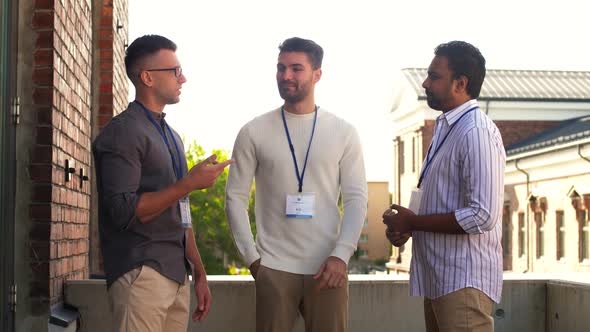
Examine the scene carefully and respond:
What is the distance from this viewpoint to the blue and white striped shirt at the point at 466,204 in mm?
3992

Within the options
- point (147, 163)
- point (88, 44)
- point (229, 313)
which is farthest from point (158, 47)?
point (88, 44)

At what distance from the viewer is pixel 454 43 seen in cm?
425

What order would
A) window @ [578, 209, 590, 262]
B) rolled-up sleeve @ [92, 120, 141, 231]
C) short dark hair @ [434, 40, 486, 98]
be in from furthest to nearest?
window @ [578, 209, 590, 262], short dark hair @ [434, 40, 486, 98], rolled-up sleeve @ [92, 120, 141, 231]

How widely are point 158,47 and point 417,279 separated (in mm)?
1509

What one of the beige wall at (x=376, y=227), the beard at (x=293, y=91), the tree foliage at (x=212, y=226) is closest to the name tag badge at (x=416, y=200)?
the beard at (x=293, y=91)

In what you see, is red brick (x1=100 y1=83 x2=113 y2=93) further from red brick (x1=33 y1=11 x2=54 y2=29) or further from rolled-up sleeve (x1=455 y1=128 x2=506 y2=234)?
rolled-up sleeve (x1=455 y1=128 x2=506 y2=234)

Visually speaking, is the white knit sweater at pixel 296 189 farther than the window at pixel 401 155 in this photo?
No

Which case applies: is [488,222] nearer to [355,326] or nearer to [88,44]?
[355,326]

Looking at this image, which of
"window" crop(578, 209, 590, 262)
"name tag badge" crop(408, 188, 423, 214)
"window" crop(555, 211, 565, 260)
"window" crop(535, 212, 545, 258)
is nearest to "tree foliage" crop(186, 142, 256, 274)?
"window" crop(535, 212, 545, 258)

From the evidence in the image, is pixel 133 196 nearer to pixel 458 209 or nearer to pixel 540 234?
pixel 458 209

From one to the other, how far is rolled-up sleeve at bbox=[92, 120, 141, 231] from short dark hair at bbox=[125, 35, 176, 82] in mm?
346

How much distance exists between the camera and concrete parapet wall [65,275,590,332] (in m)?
6.05

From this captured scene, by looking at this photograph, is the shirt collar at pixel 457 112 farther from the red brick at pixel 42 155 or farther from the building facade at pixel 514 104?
the building facade at pixel 514 104

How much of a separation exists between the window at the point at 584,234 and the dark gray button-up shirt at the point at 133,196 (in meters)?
31.7
